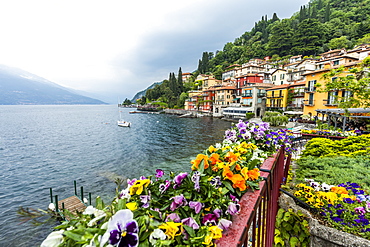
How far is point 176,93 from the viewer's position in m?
92.1

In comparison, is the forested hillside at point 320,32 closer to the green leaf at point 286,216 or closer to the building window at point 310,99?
the building window at point 310,99

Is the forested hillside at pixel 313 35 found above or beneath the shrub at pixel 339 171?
above

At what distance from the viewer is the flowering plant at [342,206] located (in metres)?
2.59

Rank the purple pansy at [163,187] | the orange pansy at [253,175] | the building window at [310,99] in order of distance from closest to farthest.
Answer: the purple pansy at [163,187] → the orange pansy at [253,175] → the building window at [310,99]

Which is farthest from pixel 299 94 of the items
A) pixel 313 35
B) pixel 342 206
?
pixel 342 206

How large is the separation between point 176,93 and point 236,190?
9222cm

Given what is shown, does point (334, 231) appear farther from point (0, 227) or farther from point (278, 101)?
point (278, 101)

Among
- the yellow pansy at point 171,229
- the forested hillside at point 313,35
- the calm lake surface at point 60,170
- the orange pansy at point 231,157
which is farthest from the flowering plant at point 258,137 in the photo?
the forested hillside at point 313,35

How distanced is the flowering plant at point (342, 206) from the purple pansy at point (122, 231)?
10.8ft

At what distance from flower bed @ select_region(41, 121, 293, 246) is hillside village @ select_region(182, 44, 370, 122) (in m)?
30.4

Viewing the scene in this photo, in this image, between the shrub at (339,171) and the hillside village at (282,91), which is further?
the hillside village at (282,91)

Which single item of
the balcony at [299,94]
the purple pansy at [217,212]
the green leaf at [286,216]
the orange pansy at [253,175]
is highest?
the balcony at [299,94]

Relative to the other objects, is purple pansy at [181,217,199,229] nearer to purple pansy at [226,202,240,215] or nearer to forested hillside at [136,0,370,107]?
purple pansy at [226,202,240,215]

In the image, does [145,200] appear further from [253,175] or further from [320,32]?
[320,32]
